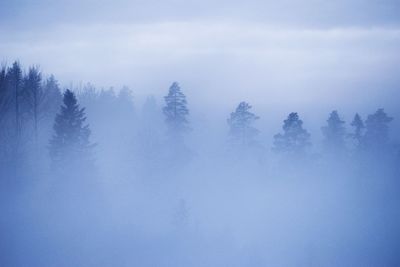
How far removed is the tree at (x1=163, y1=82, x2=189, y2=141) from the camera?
40.4m

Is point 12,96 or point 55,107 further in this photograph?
point 55,107

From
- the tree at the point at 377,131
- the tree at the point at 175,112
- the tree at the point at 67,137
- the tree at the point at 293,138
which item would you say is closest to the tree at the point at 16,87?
the tree at the point at 67,137

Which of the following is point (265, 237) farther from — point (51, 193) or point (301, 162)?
point (51, 193)

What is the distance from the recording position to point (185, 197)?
38406 millimetres

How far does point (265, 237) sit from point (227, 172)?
38.4 feet

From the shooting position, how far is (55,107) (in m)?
53.5

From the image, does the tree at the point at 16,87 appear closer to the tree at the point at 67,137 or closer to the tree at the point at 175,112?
the tree at the point at 67,137

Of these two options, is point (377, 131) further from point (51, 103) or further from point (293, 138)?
point (51, 103)

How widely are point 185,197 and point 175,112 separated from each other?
36.4 ft

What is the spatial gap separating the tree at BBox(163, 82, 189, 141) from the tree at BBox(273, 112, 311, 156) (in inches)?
487

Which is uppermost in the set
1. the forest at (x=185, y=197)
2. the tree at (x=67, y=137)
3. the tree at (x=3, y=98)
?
the tree at (x=3, y=98)

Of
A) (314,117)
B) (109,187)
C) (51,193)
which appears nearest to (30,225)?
(51,193)

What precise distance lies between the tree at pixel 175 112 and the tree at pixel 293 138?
40.6ft

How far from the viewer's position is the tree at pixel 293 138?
36.0 metres
